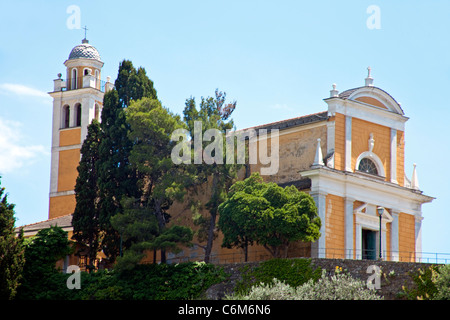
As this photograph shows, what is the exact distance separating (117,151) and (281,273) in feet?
39.8

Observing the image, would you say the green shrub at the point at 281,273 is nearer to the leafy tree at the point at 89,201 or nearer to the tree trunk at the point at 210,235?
the tree trunk at the point at 210,235

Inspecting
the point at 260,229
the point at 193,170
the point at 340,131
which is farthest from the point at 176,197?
the point at 340,131

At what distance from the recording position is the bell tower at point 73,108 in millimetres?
67438

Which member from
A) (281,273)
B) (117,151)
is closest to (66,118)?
(117,151)

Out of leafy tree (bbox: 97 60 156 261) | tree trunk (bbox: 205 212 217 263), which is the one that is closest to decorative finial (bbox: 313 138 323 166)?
tree trunk (bbox: 205 212 217 263)

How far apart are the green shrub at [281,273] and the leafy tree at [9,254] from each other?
968cm

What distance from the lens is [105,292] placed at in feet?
154

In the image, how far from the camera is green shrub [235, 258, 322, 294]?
43156 millimetres

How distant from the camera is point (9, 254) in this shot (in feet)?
151

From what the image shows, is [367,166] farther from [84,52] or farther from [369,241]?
[84,52]

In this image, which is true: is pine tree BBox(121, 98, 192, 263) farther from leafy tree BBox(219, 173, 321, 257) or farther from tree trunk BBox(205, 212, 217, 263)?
leafy tree BBox(219, 173, 321, 257)

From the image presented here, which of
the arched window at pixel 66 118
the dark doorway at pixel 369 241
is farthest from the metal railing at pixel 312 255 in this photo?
the arched window at pixel 66 118

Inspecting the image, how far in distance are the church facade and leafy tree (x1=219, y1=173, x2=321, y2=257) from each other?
2202mm
